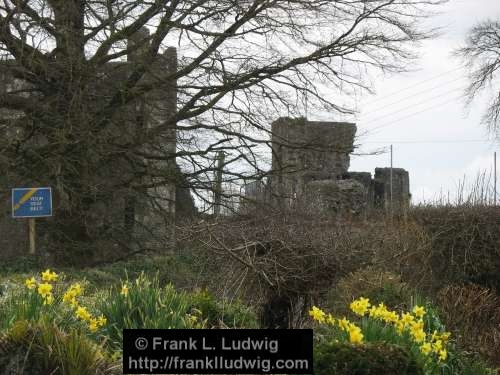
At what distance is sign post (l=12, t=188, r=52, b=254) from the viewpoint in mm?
16859

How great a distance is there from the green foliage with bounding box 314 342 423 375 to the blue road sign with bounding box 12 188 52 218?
1284 centimetres

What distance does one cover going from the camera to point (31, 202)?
16.9 meters

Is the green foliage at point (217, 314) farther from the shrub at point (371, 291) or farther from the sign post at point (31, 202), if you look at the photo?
the sign post at point (31, 202)

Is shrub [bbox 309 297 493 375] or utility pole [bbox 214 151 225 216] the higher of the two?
utility pole [bbox 214 151 225 216]

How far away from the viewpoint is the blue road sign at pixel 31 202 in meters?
16.9

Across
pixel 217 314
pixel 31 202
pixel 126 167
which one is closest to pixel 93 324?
pixel 217 314

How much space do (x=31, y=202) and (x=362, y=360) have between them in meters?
13.1

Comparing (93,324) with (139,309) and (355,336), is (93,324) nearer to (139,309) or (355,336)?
(139,309)

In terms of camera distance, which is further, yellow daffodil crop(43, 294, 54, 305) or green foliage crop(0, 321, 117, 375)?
yellow daffodil crop(43, 294, 54, 305)

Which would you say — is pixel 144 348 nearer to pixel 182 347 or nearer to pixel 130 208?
pixel 182 347

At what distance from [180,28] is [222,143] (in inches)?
124

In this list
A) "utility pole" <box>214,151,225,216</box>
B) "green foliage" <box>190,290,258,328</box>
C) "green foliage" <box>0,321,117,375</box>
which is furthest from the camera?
"utility pole" <box>214,151,225,216</box>

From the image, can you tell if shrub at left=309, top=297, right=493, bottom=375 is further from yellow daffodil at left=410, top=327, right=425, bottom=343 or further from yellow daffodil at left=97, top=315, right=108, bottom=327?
yellow daffodil at left=97, top=315, right=108, bottom=327

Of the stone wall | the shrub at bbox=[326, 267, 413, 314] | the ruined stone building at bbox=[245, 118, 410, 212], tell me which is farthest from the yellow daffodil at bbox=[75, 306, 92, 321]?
the stone wall
